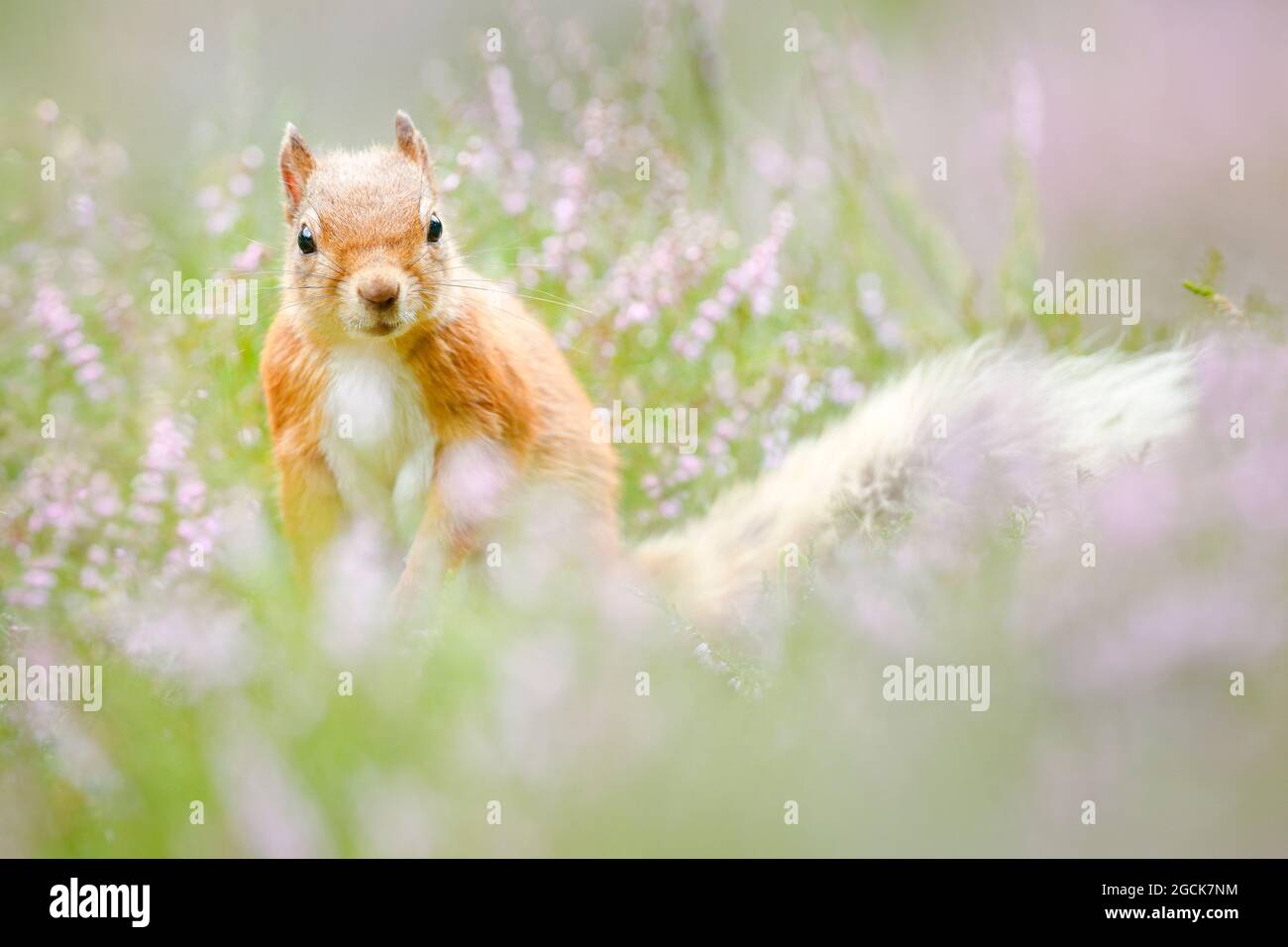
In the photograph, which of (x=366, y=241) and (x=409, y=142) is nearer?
(x=366, y=241)

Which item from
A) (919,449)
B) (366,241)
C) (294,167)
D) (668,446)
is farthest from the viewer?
(668,446)

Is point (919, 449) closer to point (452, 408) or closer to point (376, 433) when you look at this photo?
point (452, 408)

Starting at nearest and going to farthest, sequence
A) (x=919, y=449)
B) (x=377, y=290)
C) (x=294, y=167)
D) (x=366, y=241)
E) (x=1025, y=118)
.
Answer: (x=377, y=290) < (x=366, y=241) < (x=294, y=167) < (x=919, y=449) < (x=1025, y=118)

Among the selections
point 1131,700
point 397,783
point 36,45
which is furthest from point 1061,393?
point 36,45

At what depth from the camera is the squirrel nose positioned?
10.8 ft

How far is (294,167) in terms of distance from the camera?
3.65 metres

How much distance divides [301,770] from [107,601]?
1878mm

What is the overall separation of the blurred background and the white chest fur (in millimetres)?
196

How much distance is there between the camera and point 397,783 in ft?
5.97

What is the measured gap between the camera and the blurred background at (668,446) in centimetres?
174

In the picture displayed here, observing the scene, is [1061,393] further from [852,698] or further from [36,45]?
[36,45]

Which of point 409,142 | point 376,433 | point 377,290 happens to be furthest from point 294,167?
point 376,433

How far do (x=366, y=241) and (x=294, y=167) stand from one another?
391 mm

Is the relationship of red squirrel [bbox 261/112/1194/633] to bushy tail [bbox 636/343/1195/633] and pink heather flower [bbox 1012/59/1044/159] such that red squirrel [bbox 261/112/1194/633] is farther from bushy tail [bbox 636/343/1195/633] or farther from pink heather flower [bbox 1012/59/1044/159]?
pink heather flower [bbox 1012/59/1044/159]
